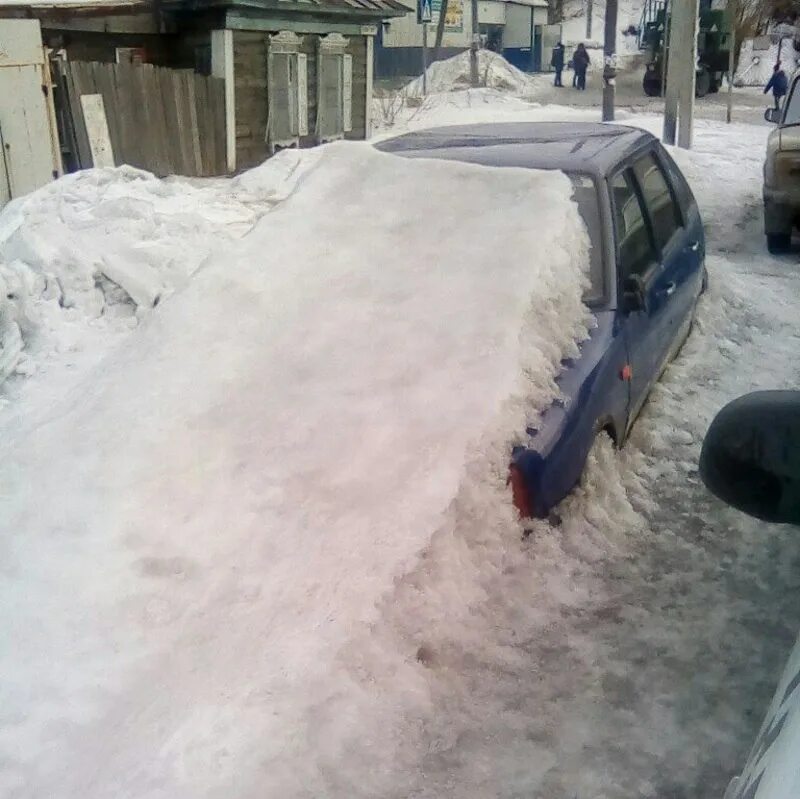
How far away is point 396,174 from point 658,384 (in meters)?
2.01

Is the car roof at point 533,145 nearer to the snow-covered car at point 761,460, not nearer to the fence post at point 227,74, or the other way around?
the snow-covered car at point 761,460

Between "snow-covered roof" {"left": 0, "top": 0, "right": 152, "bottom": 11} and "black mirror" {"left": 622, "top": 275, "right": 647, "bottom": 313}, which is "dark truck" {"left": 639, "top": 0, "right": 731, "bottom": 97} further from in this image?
"black mirror" {"left": 622, "top": 275, "right": 647, "bottom": 313}

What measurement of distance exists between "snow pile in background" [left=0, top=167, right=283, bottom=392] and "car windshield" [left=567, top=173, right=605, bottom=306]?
346 cm

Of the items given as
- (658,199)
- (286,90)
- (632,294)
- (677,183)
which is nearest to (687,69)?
(286,90)

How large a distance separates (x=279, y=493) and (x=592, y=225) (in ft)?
6.58

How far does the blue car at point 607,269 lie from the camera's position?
3225 mm

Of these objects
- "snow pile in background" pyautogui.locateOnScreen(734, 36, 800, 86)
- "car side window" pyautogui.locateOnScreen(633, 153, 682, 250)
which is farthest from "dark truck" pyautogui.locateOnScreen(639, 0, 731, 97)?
"car side window" pyautogui.locateOnScreen(633, 153, 682, 250)

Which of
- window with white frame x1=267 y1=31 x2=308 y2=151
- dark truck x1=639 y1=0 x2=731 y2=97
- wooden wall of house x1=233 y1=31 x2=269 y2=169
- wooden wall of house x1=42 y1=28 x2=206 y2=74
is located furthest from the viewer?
dark truck x1=639 y1=0 x2=731 y2=97

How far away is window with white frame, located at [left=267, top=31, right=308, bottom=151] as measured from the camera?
1470 centimetres

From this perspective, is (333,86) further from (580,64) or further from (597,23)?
(597,23)

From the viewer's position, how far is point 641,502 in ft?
13.0

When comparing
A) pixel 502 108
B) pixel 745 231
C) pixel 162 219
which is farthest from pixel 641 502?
pixel 502 108

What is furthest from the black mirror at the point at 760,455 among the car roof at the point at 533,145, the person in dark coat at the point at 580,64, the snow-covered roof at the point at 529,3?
the snow-covered roof at the point at 529,3

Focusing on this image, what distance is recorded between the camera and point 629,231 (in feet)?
13.8
